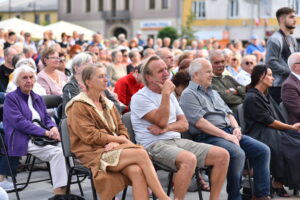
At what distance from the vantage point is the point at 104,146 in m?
5.69

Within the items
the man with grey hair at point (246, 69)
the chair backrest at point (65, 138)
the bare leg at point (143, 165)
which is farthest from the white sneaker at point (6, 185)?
the man with grey hair at point (246, 69)

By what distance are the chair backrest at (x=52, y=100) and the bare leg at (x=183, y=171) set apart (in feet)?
8.40

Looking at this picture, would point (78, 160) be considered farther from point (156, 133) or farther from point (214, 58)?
point (214, 58)

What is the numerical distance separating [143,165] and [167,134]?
2.52 ft

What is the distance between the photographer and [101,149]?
5637mm

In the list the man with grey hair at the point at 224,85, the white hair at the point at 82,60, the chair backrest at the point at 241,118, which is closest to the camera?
the chair backrest at the point at 241,118

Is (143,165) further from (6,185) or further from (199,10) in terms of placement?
(199,10)

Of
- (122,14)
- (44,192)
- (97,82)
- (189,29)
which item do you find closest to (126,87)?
(44,192)

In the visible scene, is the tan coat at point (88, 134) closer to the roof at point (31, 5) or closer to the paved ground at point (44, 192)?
the paved ground at point (44, 192)

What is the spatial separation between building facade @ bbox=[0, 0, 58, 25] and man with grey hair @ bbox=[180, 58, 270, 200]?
6044cm

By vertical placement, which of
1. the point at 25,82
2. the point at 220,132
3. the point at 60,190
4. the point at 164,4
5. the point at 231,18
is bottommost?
the point at 60,190

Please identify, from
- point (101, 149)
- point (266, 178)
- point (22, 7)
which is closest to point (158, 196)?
point (101, 149)

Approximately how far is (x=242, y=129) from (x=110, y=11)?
56.9 metres

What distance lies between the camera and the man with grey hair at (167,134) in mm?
5691
